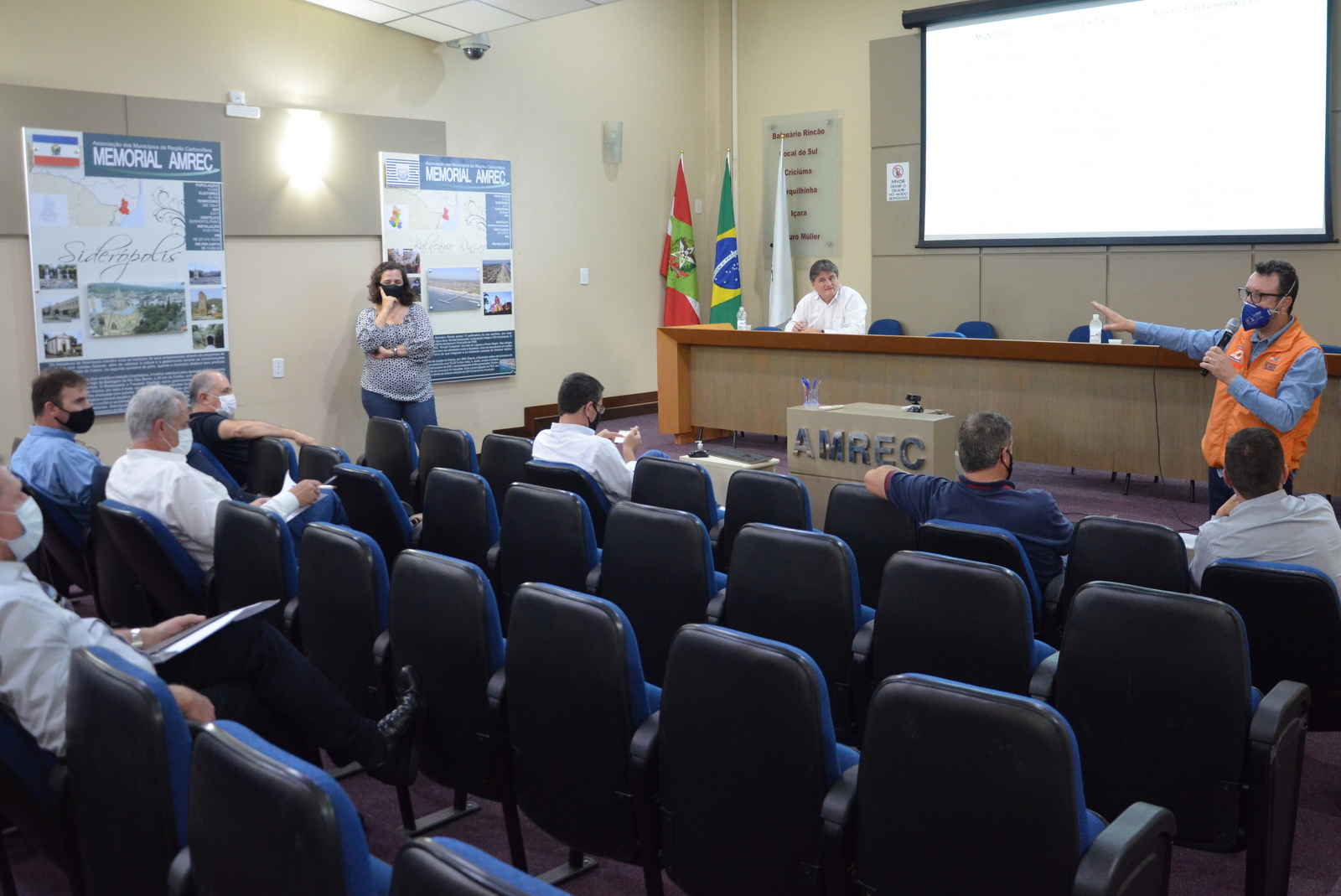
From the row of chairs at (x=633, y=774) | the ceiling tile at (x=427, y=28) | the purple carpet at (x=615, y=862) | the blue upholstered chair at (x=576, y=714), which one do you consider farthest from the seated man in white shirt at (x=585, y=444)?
the ceiling tile at (x=427, y=28)

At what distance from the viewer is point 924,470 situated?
5.01m

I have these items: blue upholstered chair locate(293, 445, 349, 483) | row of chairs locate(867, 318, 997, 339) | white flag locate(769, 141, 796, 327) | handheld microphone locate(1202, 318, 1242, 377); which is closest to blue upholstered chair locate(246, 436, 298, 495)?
blue upholstered chair locate(293, 445, 349, 483)

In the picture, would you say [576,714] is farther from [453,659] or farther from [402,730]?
[402,730]

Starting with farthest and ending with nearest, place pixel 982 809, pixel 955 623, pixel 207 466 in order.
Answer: pixel 207 466 < pixel 955 623 < pixel 982 809

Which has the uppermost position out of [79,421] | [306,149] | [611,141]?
[611,141]

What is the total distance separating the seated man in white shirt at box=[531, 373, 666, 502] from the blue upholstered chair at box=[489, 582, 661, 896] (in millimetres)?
1918

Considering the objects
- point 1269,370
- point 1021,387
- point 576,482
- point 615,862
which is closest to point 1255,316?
point 1269,370

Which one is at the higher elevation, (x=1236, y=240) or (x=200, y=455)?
(x=1236, y=240)

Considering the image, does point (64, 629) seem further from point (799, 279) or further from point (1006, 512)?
point (799, 279)

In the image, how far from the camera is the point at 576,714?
7.36 ft

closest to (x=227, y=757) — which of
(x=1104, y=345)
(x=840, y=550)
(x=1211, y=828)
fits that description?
(x=840, y=550)

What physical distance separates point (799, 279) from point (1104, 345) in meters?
4.52

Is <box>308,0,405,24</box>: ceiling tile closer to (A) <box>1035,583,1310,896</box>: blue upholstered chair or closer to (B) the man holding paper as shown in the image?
(B) the man holding paper

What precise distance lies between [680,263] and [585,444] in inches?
247
